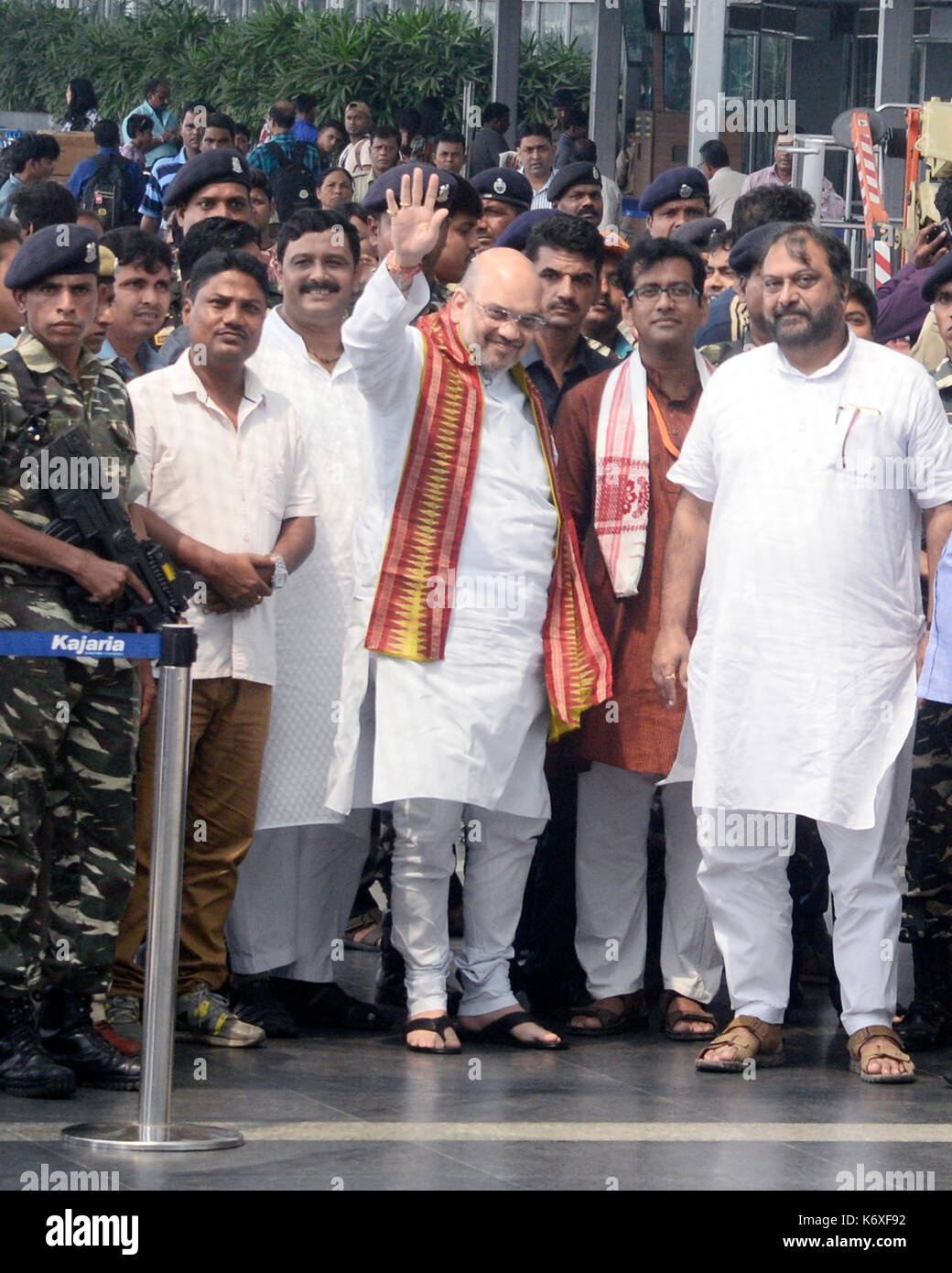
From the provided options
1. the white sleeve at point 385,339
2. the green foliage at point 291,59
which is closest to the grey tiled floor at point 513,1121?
the white sleeve at point 385,339

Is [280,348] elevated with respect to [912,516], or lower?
elevated

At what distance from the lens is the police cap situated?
672 cm

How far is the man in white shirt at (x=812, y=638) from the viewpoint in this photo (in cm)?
630

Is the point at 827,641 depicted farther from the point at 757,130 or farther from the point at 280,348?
the point at 757,130

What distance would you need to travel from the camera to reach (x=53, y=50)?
42344 mm

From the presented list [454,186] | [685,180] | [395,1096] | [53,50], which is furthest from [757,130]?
[53,50]

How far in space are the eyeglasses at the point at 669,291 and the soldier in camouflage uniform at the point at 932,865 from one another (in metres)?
0.71

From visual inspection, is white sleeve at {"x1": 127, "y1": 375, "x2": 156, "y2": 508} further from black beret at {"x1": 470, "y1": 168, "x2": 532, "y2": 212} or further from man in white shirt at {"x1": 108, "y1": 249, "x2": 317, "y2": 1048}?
black beret at {"x1": 470, "y1": 168, "x2": 532, "y2": 212}

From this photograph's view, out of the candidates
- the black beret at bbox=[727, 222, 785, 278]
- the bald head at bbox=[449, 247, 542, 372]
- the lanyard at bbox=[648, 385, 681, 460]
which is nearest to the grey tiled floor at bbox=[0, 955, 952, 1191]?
the lanyard at bbox=[648, 385, 681, 460]

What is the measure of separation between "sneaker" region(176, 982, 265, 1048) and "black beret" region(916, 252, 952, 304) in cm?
292

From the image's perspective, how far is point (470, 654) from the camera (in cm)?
649

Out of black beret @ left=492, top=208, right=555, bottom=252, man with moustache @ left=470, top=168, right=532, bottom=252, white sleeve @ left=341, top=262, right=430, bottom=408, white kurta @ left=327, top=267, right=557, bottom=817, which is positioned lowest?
white kurta @ left=327, top=267, right=557, bottom=817

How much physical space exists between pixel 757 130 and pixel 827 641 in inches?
587

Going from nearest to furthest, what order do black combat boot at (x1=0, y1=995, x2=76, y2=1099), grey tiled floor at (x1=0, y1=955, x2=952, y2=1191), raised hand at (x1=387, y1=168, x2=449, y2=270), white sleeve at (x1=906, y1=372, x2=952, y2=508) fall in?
grey tiled floor at (x1=0, y1=955, x2=952, y2=1191), black combat boot at (x1=0, y1=995, x2=76, y2=1099), raised hand at (x1=387, y1=168, x2=449, y2=270), white sleeve at (x1=906, y1=372, x2=952, y2=508)
